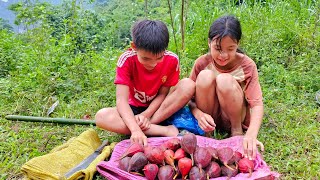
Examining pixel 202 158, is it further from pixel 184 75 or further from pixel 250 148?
pixel 184 75

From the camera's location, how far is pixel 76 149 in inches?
96.0

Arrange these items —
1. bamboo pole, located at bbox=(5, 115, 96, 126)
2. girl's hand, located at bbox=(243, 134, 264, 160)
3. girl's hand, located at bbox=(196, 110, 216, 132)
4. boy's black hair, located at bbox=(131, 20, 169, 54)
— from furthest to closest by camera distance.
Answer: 1. bamboo pole, located at bbox=(5, 115, 96, 126)
2. girl's hand, located at bbox=(196, 110, 216, 132)
3. boy's black hair, located at bbox=(131, 20, 169, 54)
4. girl's hand, located at bbox=(243, 134, 264, 160)

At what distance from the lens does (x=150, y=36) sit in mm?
2281

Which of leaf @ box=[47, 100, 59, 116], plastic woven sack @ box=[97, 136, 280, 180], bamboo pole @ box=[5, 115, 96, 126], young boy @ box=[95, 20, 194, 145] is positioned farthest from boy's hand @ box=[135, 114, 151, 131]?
leaf @ box=[47, 100, 59, 116]

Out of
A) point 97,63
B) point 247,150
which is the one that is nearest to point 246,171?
point 247,150

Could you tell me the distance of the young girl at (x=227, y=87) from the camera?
7.68 feet

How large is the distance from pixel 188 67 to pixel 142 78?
4.18ft

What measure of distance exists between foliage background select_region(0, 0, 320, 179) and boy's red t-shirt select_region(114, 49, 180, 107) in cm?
44

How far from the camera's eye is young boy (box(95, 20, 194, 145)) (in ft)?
7.72

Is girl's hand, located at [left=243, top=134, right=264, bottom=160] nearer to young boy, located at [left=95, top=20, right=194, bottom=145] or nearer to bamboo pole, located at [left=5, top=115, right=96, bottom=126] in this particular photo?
young boy, located at [left=95, top=20, right=194, bottom=145]

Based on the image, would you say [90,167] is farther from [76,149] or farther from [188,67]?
[188,67]

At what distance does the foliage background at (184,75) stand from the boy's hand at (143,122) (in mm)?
358

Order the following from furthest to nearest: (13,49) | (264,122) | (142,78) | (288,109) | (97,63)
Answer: (13,49) < (97,63) < (288,109) < (264,122) < (142,78)

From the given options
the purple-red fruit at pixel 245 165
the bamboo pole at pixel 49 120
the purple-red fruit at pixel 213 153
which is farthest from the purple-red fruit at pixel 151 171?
the bamboo pole at pixel 49 120
